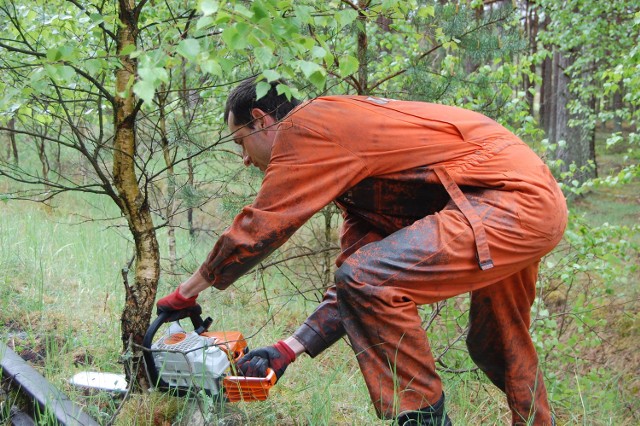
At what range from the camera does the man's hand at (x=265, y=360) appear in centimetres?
278

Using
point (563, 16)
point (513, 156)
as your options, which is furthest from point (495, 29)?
Result: point (563, 16)

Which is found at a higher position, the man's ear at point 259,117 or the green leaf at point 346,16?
the green leaf at point 346,16

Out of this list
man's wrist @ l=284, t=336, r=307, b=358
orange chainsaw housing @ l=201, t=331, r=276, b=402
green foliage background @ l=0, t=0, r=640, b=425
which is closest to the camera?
green foliage background @ l=0, t=0, r=640, b=425

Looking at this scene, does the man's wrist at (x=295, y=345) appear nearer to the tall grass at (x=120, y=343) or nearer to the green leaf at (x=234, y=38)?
the tall grass at (x=120, y=343)

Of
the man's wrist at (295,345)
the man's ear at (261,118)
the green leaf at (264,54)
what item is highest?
the green leaf at (264,54)

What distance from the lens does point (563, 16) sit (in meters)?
10.5

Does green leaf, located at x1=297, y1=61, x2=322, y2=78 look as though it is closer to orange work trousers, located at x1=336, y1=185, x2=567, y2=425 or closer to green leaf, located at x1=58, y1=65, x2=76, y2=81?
A: green leaf, located at x1=58, y1=65, x2=76, y2=81

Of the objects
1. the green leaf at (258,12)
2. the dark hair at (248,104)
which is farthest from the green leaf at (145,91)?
the dark hair at (248,104)

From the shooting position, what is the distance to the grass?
9.98 feet

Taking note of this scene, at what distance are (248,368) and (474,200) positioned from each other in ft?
4.11

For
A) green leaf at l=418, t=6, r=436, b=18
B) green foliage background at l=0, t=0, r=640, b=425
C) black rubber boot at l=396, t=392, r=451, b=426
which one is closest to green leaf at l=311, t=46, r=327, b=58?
green foliage background at l=0, t=0, r=640, b=425

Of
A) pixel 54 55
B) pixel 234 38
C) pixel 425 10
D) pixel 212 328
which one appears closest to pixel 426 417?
pixel 234 38

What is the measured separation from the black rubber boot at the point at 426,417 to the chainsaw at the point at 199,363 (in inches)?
24.3

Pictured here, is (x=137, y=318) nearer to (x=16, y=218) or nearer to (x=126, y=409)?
(x=126, y=409)
